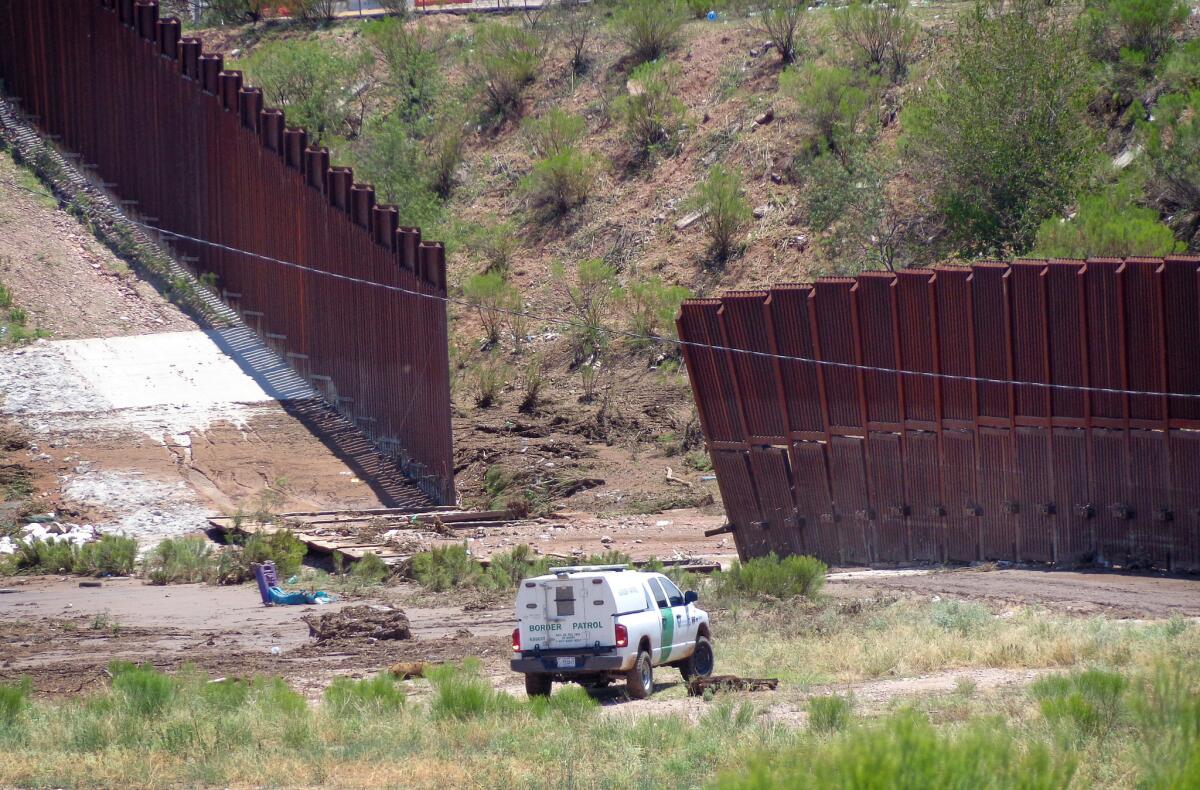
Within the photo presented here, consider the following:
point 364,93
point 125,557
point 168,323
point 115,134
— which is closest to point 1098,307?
point 125,557

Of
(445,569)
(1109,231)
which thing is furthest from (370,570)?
(1109,231)

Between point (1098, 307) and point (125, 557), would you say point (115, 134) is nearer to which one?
point (125, 557)

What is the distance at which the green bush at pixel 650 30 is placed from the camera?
175ft

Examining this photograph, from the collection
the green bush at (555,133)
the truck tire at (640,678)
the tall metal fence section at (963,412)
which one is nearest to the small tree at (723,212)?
the green bush at (555,133)

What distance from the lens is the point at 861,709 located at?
1246 centimetres

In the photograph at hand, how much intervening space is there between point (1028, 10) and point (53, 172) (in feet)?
98.1

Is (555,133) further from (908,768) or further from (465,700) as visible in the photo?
(908,768)

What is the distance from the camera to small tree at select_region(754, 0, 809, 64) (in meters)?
48.9

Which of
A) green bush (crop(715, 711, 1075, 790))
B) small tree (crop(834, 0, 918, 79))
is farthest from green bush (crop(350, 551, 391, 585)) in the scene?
small tree (crop(834, 0, 918, 79))

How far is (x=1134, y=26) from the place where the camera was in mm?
39656

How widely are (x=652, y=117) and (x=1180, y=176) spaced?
20.4 m

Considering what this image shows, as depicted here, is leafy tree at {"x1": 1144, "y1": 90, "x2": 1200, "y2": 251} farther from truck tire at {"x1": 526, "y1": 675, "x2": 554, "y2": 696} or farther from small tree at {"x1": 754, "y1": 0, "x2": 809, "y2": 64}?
truck tire at {"x1": 526, "y1": 675, "x2": 554, "y2": 696}

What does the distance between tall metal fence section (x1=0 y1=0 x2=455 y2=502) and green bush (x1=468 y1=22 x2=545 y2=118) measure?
57.6ft

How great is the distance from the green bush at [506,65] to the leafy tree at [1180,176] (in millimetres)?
27332
